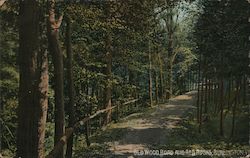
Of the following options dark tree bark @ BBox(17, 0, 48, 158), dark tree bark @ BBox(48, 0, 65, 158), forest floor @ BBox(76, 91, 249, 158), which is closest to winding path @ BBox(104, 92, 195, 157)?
forest floor @ BBox(76, 91, 249, 158)

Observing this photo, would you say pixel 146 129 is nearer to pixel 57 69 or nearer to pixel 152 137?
pixel 152 137

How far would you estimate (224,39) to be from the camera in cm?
2483

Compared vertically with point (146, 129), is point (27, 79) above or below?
above

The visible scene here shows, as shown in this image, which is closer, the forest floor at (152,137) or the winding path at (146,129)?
the forest floor at (152,137)

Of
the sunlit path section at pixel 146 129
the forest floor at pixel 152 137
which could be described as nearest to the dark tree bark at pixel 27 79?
the forest floor at pixel 152 137

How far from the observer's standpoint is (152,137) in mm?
25688

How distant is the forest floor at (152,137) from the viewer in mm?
21500

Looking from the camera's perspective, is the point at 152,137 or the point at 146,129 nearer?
the point at 152,137

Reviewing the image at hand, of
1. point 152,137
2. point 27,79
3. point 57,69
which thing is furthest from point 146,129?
point 27,79

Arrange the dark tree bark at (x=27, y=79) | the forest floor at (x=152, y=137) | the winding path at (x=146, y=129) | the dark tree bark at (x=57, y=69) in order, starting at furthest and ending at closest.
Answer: the winding path at (x=146, y=129) < the forest floor at (x=152, y=137) < the dark tree bark at (x=57, y=69) < the dark tree bark at (x=27, y=79)

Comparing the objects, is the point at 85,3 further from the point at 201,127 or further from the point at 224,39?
the point at 201,127

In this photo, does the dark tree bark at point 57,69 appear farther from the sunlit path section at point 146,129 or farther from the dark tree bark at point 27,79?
the sunlit path section at point 146,129

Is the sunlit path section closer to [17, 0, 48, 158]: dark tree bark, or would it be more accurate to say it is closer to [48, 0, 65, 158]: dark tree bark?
[48, 0, 65, 158]: dark tree bark

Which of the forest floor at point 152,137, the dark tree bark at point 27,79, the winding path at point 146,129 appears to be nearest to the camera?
the dark tree bark at point 27,79
